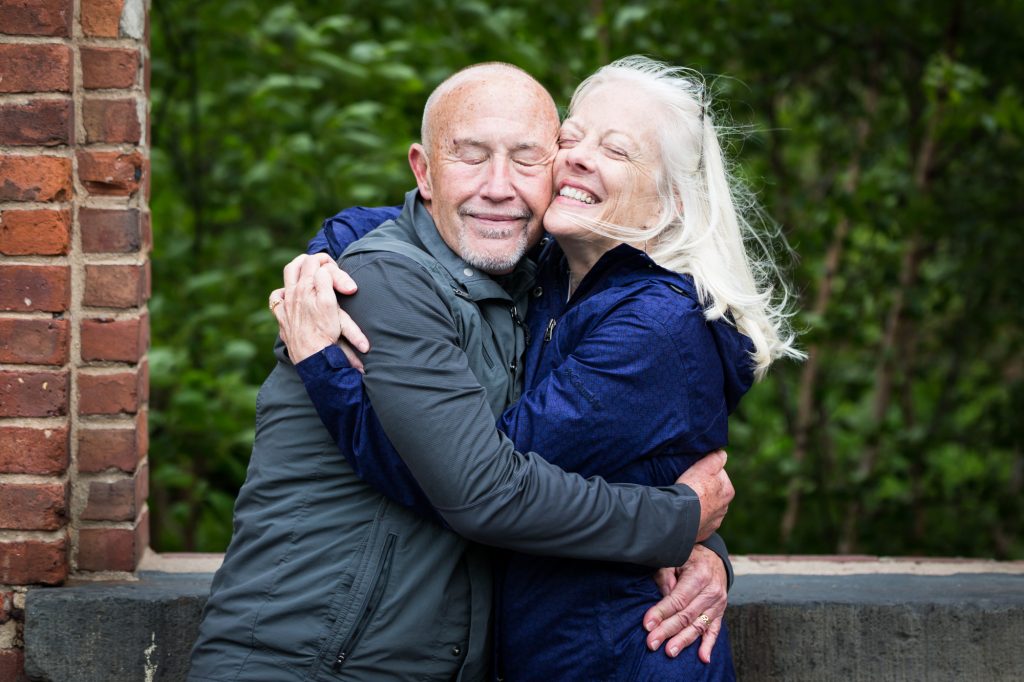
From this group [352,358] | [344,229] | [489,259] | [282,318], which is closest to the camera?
[352,358]

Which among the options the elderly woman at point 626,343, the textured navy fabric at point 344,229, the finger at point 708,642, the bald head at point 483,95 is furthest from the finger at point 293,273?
the finger at point 708,642

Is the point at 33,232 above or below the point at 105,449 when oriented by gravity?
above

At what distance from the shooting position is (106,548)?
101 inches

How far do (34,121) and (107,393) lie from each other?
2.09 feet

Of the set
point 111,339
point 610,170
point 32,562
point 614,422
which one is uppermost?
point 610,170

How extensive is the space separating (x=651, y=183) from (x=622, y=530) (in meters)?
0.75

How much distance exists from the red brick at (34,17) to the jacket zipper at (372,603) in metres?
1.34

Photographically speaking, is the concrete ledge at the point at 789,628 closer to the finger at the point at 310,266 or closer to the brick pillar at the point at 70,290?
the brick pillar at the point at 70,290

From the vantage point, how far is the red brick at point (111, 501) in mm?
2541

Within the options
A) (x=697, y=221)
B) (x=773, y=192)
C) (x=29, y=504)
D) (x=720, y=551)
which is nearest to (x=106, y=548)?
(x=29, y=504)

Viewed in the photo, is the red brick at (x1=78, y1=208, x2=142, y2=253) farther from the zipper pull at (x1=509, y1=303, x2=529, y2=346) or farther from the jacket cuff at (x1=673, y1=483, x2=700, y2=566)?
the jacket cuff at (x1=673, y1=483, x2=700, y2=566)

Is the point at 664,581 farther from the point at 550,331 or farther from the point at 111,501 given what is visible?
the point at 111,501

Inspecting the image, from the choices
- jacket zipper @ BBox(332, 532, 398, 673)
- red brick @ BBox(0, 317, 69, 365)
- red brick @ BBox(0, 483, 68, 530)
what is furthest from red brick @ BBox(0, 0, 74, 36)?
jacket zipper @ BBox(332, 532, 398, 673)

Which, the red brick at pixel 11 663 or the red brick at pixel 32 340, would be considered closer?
the red brick at pixel 32 340
